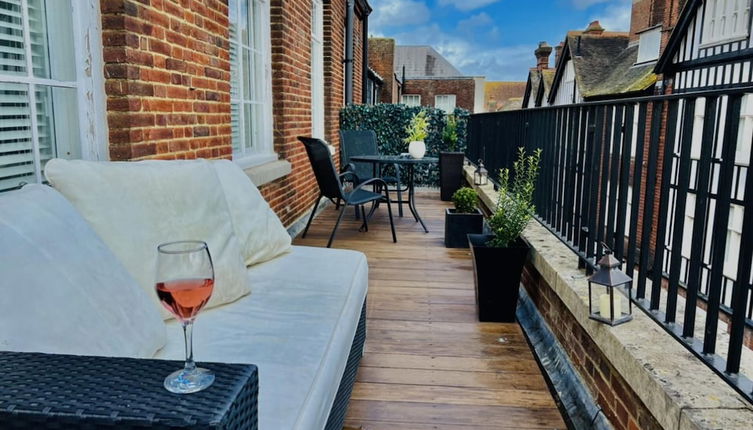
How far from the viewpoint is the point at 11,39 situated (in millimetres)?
1719

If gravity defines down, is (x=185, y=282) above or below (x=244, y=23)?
below

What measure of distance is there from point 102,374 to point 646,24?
16558 mm

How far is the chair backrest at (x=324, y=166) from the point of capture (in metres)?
4.20

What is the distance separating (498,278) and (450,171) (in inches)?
166

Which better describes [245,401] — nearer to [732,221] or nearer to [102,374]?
[102,374]

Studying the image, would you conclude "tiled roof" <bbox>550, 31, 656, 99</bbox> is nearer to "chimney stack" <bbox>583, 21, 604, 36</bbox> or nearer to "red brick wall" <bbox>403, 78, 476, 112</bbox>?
"chimney stack" <bbox>583, 21, 604, 36</bbox>

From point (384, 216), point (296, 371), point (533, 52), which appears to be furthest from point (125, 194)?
point (533, 52)

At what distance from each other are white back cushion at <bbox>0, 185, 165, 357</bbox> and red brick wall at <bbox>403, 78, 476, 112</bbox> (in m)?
25.9

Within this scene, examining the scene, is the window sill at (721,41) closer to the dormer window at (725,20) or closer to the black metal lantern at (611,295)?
the dormer window at (725,20)

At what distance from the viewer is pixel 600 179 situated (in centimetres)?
229

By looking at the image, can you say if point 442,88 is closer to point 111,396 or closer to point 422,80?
point 422,80

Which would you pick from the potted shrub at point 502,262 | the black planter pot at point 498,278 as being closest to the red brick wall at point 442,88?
the potted shrub at point 502,262

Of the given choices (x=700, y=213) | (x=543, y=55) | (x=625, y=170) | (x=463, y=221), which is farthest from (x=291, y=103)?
(x=543, y=55)

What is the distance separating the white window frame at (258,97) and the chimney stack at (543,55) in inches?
853
